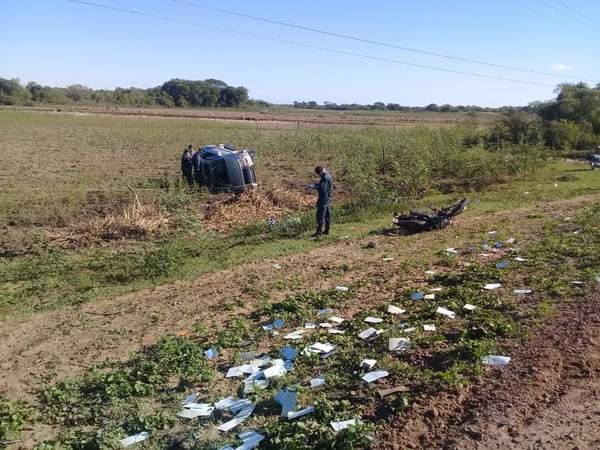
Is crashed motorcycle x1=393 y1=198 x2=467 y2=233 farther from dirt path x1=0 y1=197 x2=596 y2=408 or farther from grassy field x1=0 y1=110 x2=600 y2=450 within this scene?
dirt path x1=0 y1=197 x2=596 y2=408

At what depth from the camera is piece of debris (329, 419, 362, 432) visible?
15.7 feet

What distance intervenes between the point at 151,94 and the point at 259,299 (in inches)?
3717

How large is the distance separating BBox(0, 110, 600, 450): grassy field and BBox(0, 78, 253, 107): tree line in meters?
78.2

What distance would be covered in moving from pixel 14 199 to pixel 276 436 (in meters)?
13.2

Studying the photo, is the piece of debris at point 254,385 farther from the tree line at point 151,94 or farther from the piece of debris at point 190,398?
the tree line at point 151,94

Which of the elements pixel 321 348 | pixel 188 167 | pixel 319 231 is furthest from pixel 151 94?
pixel 321 348

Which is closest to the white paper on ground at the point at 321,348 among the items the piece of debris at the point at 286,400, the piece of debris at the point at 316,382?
the piece of debris at the point at 316,382

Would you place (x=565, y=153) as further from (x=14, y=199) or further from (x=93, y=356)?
(x=93, y=356)

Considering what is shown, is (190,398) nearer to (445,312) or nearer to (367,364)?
(367,364)

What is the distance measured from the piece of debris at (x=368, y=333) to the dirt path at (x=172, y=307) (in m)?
0.99

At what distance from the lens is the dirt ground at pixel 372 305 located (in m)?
4.73

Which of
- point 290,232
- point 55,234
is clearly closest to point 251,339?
point 290,232

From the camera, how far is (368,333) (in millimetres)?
6723

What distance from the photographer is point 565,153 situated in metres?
A: 26.2
